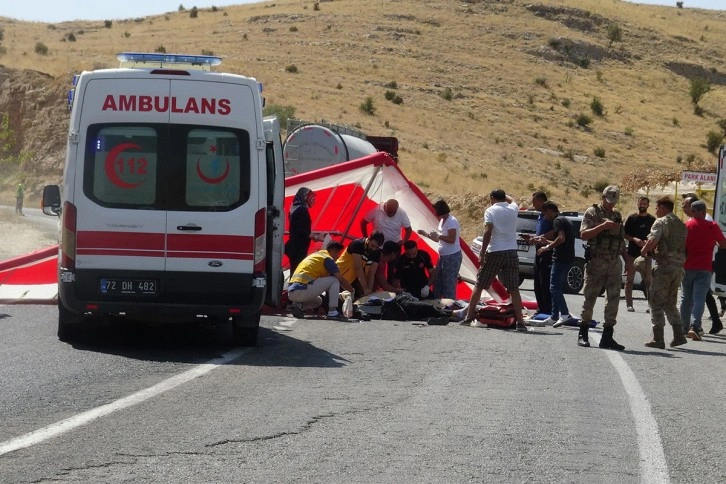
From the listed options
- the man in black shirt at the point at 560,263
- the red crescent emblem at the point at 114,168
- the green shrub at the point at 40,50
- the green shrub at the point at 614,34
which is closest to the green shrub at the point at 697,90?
the green shrub at the point at 614,34

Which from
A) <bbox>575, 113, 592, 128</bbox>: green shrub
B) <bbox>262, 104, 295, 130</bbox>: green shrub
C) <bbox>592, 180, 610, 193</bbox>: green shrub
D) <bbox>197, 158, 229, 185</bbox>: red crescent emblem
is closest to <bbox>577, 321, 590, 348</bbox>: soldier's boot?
<bbox>197, 158, 229, 185</bbox>: red crescent emblem

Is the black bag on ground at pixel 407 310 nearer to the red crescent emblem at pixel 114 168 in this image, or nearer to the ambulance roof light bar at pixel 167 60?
the ambulance roof light bar at pixel 167 60

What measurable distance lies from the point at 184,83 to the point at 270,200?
86.1 inches

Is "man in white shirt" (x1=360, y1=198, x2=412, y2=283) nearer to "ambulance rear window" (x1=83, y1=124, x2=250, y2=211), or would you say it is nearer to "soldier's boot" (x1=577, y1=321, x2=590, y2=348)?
"soldier's boot" (x1=577, y1=321, x2=590, y2=348)

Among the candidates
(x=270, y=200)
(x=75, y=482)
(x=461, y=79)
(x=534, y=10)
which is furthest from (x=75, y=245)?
A: (x=534, y=10)

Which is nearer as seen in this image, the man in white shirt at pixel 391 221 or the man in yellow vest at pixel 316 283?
the man in yellow vest at pixel 316 283

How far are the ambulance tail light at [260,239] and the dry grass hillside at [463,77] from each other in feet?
115

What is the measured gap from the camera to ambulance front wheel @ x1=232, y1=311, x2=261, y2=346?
39.5ft

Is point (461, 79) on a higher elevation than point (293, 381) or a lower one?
higher

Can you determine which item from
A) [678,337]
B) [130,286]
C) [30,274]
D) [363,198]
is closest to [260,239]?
[130,286]

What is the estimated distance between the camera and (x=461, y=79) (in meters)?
85.4

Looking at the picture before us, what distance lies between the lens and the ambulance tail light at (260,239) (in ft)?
38.8

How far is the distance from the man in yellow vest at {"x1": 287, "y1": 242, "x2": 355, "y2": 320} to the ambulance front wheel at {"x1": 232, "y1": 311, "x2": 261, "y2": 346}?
351 centimetres

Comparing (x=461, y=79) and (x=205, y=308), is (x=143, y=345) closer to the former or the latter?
(x=205, y=308)
